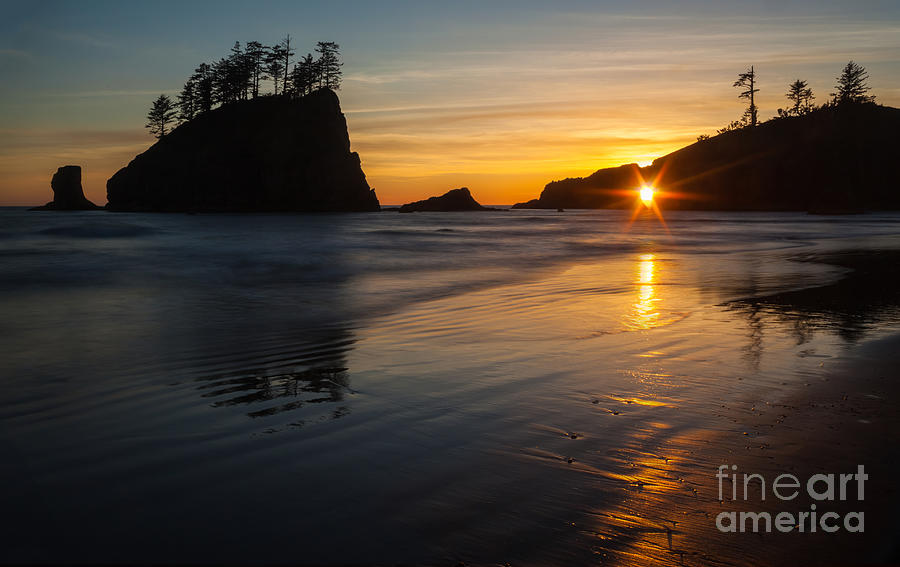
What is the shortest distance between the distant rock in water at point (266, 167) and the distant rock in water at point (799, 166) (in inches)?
2306

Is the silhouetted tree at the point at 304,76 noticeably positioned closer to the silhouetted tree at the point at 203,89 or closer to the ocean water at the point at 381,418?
the silhouetted tree at the point at 203,89

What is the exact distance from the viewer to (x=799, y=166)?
271ft

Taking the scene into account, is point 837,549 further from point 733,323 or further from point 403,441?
point 733,323

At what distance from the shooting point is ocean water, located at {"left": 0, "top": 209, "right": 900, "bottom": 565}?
258 cm

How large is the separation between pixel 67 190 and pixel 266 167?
39954 millimetres

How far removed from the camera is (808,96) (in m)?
96.5

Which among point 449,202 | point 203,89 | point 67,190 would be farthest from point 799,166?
point 67,190

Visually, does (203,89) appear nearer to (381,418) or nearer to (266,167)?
(266,167)

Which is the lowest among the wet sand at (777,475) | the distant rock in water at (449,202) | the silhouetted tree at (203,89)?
the wet sand at (777,475)

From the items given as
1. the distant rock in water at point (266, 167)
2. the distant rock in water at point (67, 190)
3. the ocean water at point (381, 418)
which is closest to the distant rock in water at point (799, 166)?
the distant rock in water at point (266, 167)

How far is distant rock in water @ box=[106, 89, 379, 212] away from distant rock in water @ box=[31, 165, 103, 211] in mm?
19202

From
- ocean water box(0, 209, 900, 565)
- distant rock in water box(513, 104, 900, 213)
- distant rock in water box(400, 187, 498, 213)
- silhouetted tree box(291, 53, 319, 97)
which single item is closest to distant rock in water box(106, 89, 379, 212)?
silhouetted tree box(291, 53, 319, 97)

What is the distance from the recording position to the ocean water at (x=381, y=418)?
8.45 ft

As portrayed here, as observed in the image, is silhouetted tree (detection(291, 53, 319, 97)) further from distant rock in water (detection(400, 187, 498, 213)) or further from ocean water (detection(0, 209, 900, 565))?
ocean water (detection(0, 209, 900, 565))
